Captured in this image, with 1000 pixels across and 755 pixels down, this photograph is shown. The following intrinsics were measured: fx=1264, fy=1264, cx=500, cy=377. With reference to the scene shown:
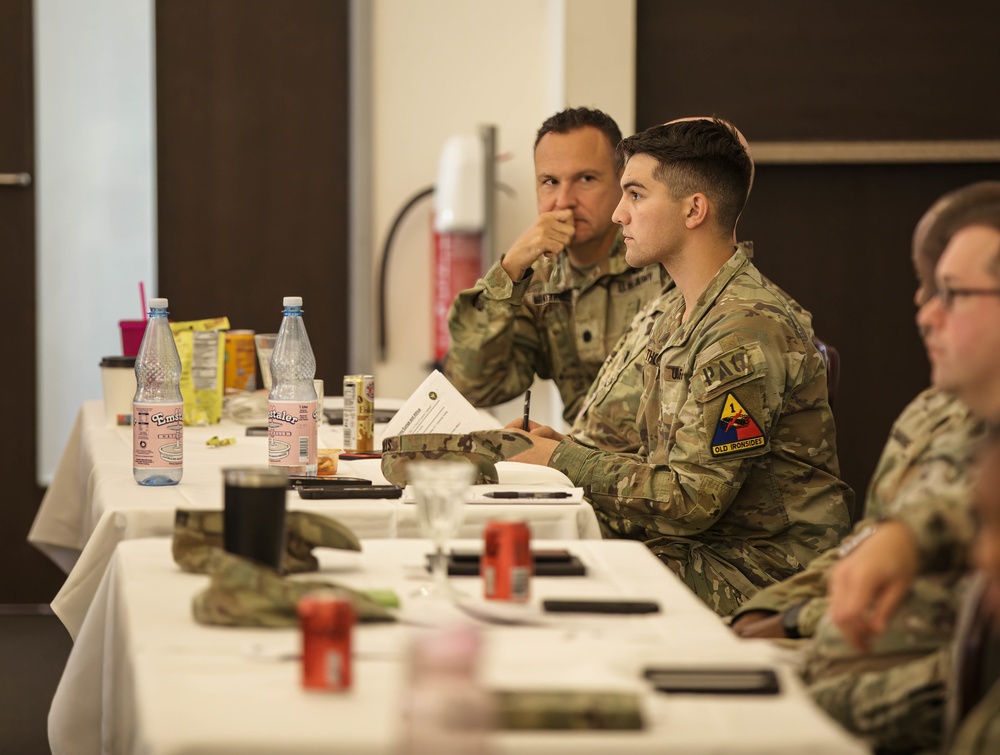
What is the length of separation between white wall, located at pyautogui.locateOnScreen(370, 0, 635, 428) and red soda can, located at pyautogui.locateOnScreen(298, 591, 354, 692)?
10.9 ft

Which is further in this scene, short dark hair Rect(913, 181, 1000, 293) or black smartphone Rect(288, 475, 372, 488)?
black smartphone Rect(288, 475, 372, 488)

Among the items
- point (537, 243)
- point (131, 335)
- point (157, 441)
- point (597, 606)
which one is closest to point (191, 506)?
point (157, 441)

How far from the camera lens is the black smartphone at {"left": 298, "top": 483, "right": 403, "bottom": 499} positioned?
196 centimetres

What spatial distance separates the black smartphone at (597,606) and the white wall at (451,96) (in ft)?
10.1

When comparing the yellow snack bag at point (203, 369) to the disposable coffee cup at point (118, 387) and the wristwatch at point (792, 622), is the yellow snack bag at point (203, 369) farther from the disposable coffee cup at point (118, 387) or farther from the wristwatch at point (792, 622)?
the wristwatch at point (792, 622)

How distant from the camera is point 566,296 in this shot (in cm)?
335

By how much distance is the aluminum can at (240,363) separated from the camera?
3.07 m

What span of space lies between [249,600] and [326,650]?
0.22m

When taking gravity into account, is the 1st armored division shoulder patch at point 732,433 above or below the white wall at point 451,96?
below

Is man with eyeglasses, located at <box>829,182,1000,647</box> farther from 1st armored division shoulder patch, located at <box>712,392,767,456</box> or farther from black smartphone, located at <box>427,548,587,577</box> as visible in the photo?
1st armored division shoulder patch, located at <box>712,392,767,456</box>

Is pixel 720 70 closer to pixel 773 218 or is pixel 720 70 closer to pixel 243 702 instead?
pixel 773 218

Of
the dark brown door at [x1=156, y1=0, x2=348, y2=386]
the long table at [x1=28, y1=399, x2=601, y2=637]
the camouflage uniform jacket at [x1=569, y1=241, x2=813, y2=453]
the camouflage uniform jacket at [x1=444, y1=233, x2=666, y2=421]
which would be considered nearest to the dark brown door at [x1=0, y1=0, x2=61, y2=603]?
the dark brown door at [x1=156, y1=0, x2=348, y2=386]

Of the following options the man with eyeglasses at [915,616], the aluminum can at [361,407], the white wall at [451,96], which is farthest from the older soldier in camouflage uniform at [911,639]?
the white wall at [451,96]

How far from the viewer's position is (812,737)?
101 centimetres
